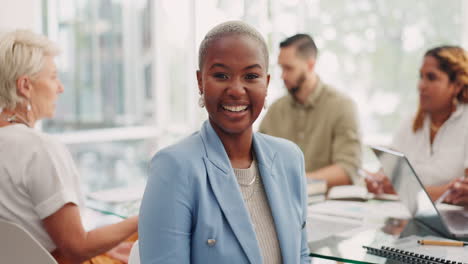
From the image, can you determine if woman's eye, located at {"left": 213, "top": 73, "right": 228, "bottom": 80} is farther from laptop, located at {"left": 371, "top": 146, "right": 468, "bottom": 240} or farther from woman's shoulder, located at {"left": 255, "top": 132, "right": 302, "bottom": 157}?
laptop, located at {"left": 371, "top": 146, "right": 468, "bottom": 240}

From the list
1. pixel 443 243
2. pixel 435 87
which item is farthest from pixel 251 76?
pixel 435 87

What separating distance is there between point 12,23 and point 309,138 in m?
2.30

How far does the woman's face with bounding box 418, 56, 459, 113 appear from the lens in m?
2.53

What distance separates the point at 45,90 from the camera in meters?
1.95

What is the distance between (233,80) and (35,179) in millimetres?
861

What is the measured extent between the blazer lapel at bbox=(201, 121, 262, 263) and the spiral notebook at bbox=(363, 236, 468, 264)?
458mm

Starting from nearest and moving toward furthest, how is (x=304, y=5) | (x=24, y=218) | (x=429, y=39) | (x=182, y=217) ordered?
(x=182, y=217) → (x=24, y=218) → (x=429, y=39) → (x=304, y=5)

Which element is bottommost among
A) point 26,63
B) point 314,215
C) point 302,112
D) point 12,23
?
point 314,215

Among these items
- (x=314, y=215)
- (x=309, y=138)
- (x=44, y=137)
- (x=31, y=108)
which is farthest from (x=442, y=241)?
(x=309, y=138)

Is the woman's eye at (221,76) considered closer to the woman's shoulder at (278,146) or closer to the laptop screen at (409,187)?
the woman's shoulder at (278,146)

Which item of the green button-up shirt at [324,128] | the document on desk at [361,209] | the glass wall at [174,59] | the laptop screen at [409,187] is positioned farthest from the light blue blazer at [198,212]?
the glass wall at [174,59]

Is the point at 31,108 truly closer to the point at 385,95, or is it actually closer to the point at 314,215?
the point at 314,215

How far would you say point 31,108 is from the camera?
6.35ft

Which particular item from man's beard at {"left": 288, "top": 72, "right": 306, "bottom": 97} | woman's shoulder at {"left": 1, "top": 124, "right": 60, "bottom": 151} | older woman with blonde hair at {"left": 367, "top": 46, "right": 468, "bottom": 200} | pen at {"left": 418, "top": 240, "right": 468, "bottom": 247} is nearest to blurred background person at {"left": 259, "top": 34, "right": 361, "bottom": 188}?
man's beard at {"left": 288, "top": 72, "right": 306, "bottom": 97}
